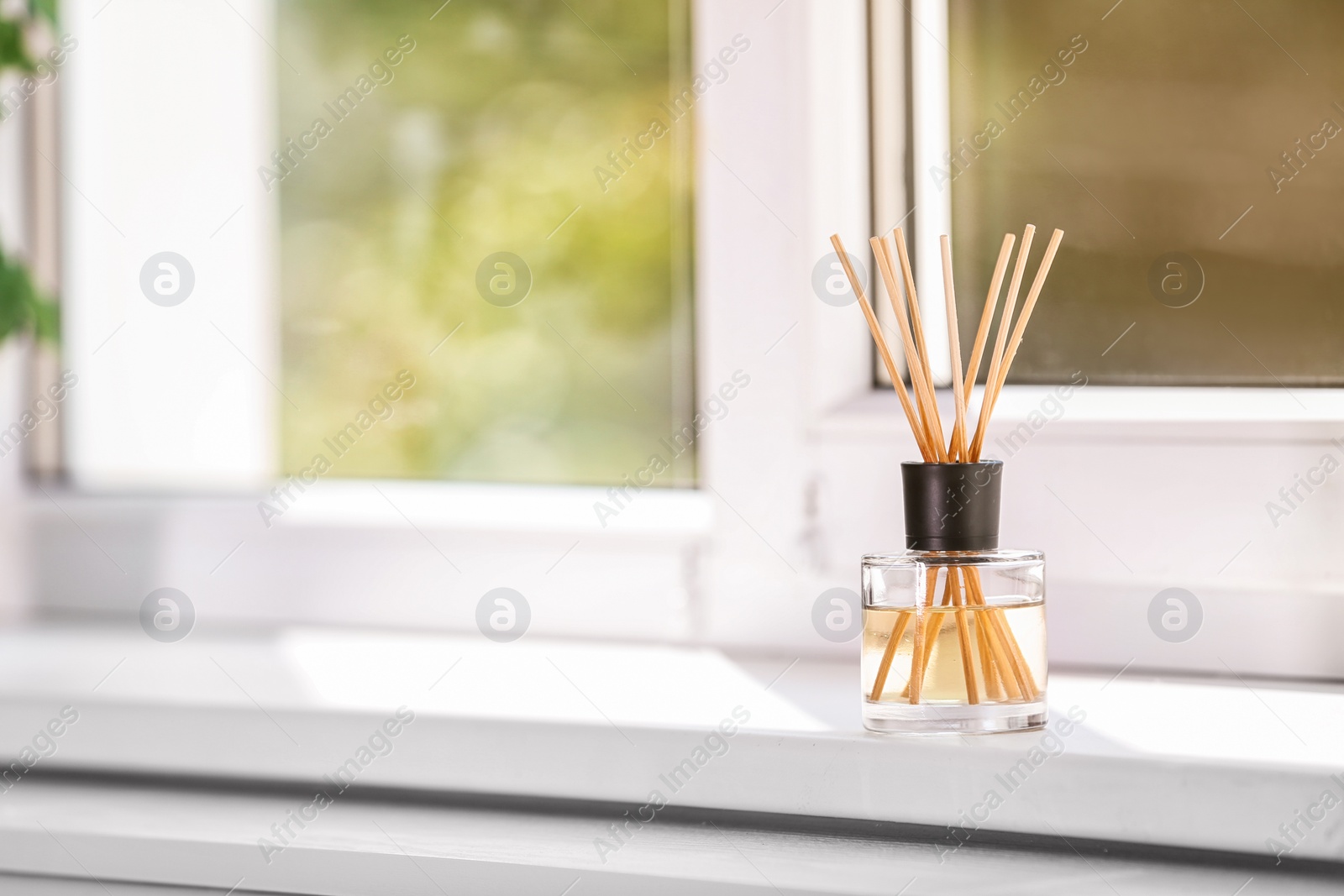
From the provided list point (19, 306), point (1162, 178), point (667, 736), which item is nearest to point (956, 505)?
point (667, 736)

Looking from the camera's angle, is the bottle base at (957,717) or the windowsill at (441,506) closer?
the bottle base at (957,717)

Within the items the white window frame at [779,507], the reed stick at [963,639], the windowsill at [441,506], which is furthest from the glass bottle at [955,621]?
the windowsill at [441,506]

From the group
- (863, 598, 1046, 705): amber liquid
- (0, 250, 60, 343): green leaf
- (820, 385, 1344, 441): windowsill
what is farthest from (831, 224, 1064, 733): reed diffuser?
(0, 250, 60, 343): green leaf

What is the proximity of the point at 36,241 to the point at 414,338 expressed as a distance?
0.36 meters

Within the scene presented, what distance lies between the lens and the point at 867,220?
0.83 metres

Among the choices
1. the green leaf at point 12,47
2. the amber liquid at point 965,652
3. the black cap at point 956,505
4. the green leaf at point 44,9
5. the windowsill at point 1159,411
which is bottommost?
the amber liquid at point 965,652

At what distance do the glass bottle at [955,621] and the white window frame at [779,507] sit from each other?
17 cm

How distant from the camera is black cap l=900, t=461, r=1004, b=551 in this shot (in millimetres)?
607

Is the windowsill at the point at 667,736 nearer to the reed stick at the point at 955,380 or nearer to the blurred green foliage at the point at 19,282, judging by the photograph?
the reed stick at the point at 955,380

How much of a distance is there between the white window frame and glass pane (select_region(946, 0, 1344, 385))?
0.10 ft

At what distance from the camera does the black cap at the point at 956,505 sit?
1.99 ft

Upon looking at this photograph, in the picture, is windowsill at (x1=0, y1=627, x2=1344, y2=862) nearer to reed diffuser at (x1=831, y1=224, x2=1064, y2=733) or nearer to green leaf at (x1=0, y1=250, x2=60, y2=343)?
reed diffuser at (x1=831, y1=224, x2=1064, y2=733)

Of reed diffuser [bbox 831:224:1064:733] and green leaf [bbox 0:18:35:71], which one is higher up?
green leaf [bbox 0:18:35:71]

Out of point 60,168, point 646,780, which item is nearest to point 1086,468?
point 646,780
